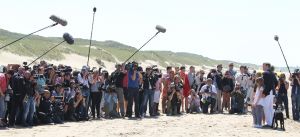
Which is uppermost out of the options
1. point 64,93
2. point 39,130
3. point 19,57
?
point 19,57

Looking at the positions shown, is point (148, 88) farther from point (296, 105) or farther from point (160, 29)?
point (296, 105)

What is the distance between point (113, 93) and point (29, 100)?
3.70 meters

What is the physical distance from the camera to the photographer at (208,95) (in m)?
20.6

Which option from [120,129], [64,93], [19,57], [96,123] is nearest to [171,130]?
[120,129]

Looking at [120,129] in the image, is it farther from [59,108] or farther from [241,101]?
[241,101]

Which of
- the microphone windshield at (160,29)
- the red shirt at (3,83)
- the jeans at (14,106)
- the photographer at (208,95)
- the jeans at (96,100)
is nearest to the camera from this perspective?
the red shirt at (3,83)

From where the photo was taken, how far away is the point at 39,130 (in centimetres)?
1409

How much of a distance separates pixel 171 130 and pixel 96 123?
2443 mm

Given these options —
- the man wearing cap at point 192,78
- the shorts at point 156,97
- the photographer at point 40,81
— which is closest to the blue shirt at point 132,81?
the shorts at point 156,97

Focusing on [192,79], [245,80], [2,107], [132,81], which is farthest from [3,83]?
[245,80]

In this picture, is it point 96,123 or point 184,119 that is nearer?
point 96,123

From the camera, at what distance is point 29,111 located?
588 inches

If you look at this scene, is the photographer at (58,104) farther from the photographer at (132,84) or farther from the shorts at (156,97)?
the shorts at (156,97)

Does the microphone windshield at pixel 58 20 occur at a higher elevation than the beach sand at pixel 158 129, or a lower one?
higher
